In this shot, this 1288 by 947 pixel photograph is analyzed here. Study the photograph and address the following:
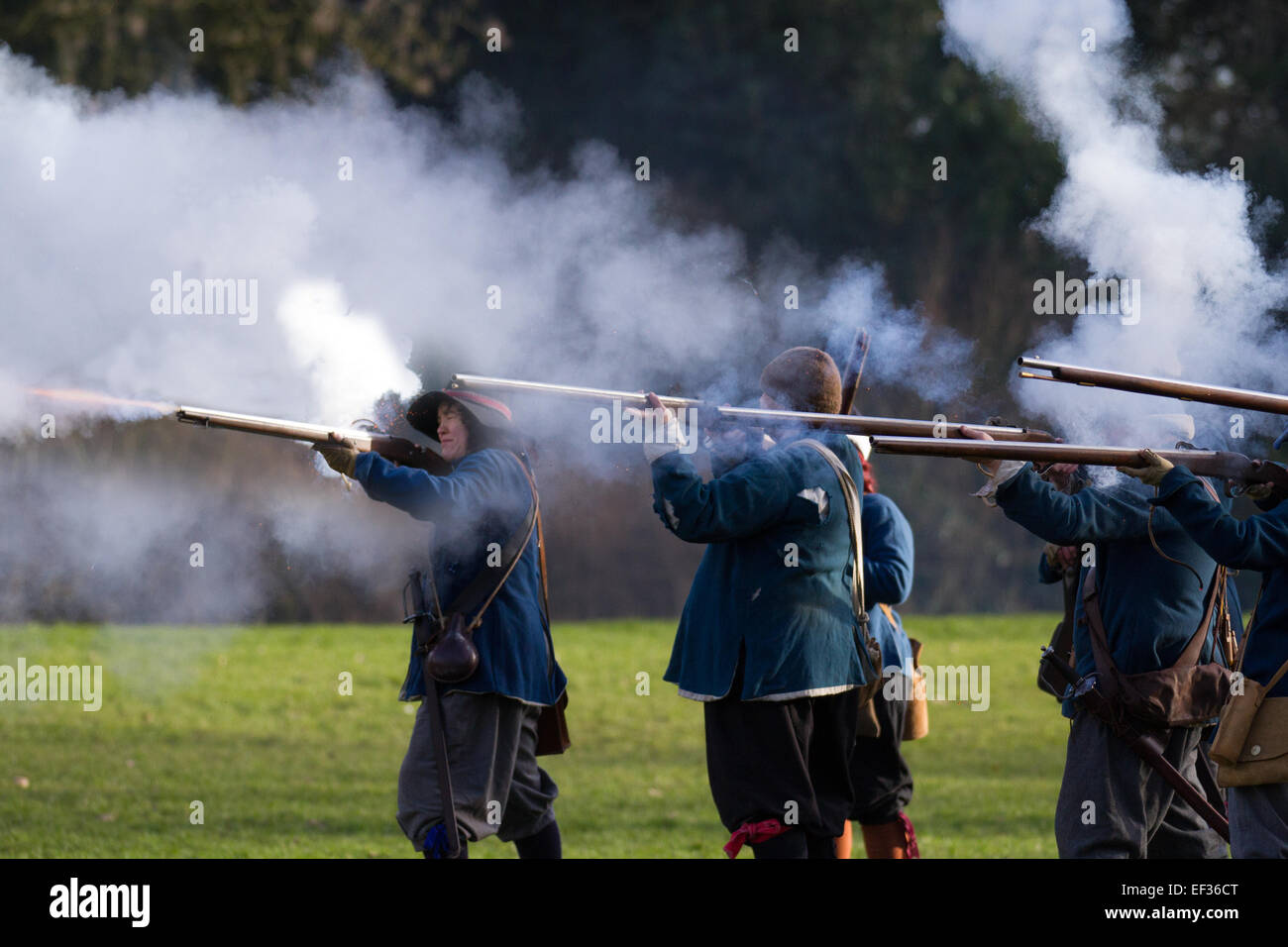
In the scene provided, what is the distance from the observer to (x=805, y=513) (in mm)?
5133

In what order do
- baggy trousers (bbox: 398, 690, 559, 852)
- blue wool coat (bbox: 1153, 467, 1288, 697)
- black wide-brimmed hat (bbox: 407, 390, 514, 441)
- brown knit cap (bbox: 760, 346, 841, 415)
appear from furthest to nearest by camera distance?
black wide-brimmed hat (bbox: 407, 390, 514, 441), brown knit cap (bbox: 760, 346, 841, 415), baggy trousers (bbox: 398, 690, 559, 852), blue wool coat (bbox: 1153, 467, 1288, 697)

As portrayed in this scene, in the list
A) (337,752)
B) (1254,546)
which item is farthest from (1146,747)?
(337,752)

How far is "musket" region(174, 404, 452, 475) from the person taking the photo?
5.08m

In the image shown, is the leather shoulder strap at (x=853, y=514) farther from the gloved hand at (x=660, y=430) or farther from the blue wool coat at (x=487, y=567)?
the blue wool coat at (x=487, y=567)

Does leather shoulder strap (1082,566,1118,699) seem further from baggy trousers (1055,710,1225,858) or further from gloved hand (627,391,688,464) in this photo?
gloved hand (627,391,688,464)

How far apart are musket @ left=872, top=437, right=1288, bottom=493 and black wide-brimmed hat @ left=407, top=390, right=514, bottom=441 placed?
5.38 ft

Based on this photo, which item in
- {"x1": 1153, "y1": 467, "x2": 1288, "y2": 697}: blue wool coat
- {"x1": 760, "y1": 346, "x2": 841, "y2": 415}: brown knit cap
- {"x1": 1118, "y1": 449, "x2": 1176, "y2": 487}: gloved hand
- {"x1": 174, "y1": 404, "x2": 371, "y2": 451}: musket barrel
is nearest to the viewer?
{"x1": 1153, "y1": 467, "x2": 1288, "y2": 697}: blue wool coat

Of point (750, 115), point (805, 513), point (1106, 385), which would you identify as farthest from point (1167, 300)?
point (750, 115)

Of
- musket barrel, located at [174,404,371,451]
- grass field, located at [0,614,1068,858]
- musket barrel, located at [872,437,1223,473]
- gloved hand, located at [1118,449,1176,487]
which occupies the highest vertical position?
musket barrel, located at [174,404,371,451]

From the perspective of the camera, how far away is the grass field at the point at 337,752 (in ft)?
26.1

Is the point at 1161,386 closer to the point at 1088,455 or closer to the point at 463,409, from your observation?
the point at 1088,455

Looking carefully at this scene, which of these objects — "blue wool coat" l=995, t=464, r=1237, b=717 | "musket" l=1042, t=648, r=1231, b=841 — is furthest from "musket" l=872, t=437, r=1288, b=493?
"musket" l=1042, t=648, r=1231, b=841
